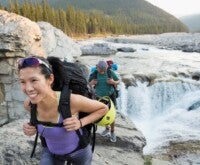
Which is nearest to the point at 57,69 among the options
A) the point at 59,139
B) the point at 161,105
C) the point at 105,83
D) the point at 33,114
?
the point at 33,114

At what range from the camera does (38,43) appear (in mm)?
17656

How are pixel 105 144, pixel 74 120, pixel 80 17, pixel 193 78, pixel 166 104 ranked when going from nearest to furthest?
pixel 74 120 → pixel 105 144 → pixel 166 104 → pixel 193 78 → pixel 80 17

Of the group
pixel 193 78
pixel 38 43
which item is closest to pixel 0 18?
pixel 38 43

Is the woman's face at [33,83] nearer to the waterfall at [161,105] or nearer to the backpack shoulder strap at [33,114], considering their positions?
the backpack shoulder strap at [33,114]

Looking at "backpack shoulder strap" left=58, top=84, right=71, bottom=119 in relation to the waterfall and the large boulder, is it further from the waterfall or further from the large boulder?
the large boulder

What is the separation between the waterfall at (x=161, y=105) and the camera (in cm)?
1664

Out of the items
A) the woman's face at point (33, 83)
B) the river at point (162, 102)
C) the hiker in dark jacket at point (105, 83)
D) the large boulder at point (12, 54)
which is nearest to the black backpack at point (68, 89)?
the woman's face at point (33, 83)

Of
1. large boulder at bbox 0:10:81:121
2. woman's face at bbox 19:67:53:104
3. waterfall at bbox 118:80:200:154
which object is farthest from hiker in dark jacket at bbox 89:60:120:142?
large boulder at bbox 0:10:81:121

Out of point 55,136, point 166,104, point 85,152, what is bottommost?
point 166,104

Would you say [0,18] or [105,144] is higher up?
[0,18]

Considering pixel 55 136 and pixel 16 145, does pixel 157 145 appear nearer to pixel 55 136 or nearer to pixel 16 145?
pixel 16 145

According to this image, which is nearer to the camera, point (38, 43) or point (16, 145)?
point (16, 145)

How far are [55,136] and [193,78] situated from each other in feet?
65.6

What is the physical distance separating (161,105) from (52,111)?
17051mm
